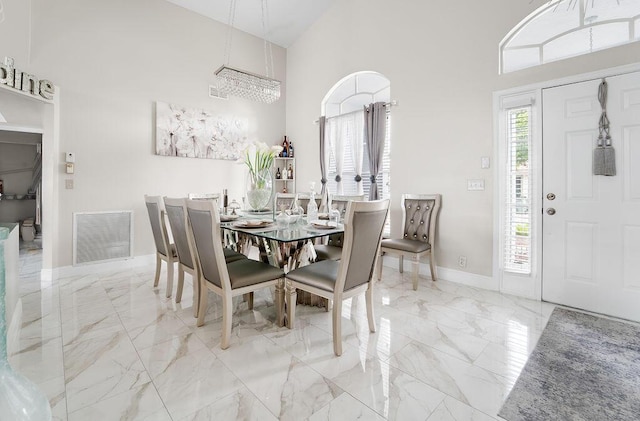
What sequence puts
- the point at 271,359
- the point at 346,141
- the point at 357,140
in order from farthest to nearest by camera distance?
the point at 346,141
the point at 357,140
the point at 271,359

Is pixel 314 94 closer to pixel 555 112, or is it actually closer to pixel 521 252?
pixel 555 112

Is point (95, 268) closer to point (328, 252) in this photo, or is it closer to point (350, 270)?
point (328, 252)

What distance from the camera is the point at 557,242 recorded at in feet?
9.32

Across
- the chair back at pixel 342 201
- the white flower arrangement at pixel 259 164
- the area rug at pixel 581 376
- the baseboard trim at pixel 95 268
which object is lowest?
the area rug at pixel 581 376

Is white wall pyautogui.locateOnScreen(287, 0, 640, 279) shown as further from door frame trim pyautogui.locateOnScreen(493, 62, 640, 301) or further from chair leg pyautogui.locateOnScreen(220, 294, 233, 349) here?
chair leg pyautogui.locateOnScreen(220, 294, 233, 349)

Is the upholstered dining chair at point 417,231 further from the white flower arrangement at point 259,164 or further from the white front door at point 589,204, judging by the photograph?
the white flower arrangement at point 259,164

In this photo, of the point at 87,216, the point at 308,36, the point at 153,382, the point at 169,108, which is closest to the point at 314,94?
the point at 308,36

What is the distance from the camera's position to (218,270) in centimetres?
203

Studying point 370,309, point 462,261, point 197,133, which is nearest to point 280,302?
point 370,309

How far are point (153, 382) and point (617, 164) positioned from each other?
384 cm

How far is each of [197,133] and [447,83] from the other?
3.59 metres

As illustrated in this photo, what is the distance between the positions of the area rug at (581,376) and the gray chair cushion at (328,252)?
1.68 metres

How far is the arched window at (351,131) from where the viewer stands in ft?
14.2

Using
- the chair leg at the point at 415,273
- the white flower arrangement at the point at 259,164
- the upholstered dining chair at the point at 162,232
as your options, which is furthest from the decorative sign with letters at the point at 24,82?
the chair leg at the point at 415,273
